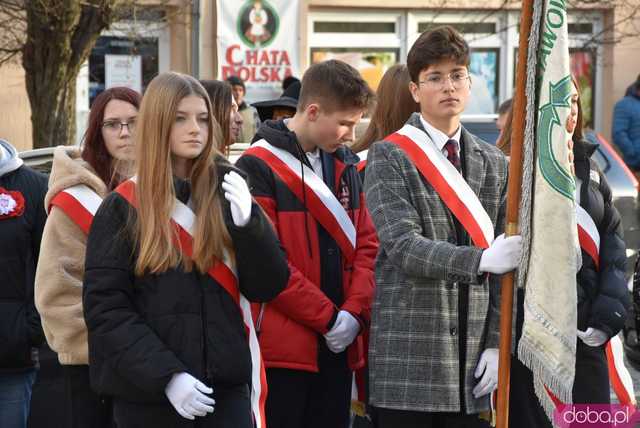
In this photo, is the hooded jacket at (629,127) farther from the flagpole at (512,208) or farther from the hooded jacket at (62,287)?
the flagpole at (512,208)

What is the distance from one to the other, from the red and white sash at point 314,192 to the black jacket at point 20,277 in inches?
37.8

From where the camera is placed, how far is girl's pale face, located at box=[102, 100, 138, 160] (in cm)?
493

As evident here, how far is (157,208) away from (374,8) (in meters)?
14.0

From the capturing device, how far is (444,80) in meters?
4.49

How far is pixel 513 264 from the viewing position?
12.8 ft

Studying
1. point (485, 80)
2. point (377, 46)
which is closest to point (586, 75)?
point (485, 80)

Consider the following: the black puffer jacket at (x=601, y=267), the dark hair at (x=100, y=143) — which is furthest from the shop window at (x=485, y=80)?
the dark hair at (x=100, y=143)

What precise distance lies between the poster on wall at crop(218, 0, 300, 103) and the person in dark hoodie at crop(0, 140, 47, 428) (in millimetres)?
11385

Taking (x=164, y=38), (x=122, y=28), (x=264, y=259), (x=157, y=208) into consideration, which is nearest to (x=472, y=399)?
(x=264, y=259)

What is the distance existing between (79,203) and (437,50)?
4.96 ft

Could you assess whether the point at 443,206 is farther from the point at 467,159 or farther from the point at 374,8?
the point at 374,8

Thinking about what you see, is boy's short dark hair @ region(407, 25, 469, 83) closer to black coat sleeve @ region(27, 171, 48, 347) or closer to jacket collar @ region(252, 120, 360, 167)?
jacket collar @ region(252, 120, 360, 167)

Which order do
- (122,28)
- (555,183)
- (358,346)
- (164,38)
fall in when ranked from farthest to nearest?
(164,38) < (122,28) < (358,346) < (555,183)

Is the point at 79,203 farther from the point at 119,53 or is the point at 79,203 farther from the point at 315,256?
the point at 119,53
